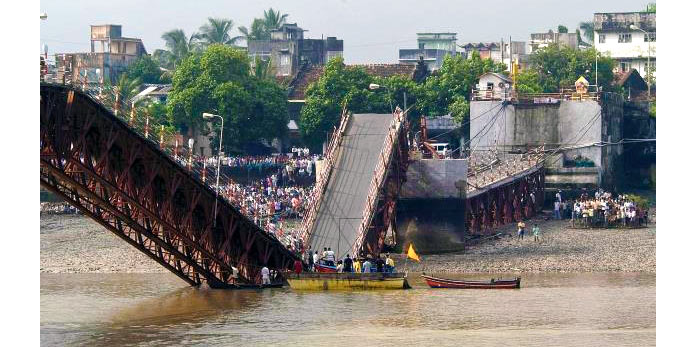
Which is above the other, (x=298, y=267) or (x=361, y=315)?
(x=298, y=267)

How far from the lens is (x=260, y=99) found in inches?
4555

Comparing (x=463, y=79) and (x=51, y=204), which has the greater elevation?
(x=463, y=79)

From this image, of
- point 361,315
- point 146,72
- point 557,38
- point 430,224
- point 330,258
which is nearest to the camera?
point 361,315

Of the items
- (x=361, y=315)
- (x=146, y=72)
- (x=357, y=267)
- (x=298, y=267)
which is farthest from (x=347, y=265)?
(x=146, y=72)

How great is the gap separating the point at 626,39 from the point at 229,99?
6255cm

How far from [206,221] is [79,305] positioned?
6034 mm

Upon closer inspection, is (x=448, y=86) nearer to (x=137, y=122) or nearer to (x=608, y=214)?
(x=608, y=214)

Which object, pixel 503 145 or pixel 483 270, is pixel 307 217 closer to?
pixel 483 270

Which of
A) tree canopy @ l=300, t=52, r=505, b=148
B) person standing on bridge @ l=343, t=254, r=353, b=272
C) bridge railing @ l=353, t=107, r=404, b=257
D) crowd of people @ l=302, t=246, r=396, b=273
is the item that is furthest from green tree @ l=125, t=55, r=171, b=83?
person standing on bridge @ l=343, t=254, r=353, b=272

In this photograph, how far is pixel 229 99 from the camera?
114 m

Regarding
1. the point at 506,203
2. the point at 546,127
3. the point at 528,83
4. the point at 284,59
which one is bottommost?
the point at 506,203

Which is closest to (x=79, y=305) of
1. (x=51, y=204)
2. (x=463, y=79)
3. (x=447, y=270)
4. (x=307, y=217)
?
(x=307, y=217)

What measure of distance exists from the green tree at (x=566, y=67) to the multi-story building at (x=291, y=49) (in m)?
23.1
